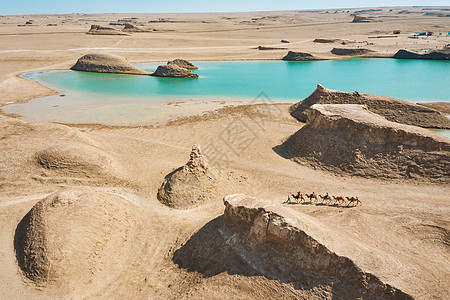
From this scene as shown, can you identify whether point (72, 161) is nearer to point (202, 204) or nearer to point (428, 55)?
point (202, 204)

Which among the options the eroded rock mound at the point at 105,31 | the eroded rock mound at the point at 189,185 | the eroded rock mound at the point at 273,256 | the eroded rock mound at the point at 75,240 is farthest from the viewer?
the eroded rock mound at the point at 105,31

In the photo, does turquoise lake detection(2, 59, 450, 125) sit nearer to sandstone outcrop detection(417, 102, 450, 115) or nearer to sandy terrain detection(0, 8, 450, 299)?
sandstone outcrop detection(417, 102, 450, 115)

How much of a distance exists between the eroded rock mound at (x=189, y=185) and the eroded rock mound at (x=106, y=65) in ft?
102

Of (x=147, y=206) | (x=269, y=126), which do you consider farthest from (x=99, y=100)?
(x=147, y=206)

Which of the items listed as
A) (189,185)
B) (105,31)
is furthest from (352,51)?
(105,31)

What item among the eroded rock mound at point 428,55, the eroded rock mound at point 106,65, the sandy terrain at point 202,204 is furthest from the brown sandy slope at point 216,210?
the eroded rock mound at point 428,55

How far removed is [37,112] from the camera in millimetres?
24750

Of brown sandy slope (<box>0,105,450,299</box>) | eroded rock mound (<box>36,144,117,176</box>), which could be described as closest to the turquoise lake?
brown sandy slope (<box>0,105,450,299</box>)

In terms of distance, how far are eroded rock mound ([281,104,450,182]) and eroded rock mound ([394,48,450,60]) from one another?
43.2m

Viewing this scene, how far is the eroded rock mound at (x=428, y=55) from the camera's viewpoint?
4875cm

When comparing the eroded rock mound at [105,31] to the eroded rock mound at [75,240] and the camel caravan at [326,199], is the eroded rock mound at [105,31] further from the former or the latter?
the camel caravan at [326,199]

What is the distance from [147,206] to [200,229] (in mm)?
3210

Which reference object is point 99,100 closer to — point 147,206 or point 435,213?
point 147,206

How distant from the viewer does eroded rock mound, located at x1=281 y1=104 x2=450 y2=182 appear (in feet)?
45.3
